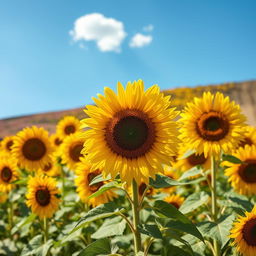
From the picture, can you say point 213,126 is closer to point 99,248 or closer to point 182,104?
point 99,248

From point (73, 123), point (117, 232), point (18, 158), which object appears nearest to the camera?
point (117, 232)

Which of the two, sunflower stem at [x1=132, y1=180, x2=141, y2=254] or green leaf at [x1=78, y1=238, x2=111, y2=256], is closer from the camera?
sunflower stem at [x1=132, y1=180, x2=141, y2=254]

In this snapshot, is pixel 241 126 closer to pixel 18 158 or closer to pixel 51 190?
pixel 51 190

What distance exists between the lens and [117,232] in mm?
3084

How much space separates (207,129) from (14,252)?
355 cm

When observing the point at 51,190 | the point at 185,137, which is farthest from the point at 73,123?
the point at 185,137

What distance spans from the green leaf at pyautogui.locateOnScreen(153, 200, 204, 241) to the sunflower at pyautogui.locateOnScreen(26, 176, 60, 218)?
7.75 ft

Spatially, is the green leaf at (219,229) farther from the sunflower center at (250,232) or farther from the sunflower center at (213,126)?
the sunflower center at (213,126)

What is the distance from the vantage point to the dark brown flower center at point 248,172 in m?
4.70

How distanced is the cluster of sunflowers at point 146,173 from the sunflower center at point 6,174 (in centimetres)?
2

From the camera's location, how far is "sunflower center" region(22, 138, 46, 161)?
240 inches

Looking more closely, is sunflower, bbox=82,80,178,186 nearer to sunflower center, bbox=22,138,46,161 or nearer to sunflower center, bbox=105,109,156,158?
sunflower center, bbox=105,109,156,158

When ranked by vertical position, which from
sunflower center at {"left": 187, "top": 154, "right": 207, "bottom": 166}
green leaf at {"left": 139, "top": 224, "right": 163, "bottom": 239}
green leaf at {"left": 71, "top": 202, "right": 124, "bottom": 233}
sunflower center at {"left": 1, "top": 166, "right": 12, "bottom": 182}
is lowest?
green leaf at {"left": 139, "top": 224, "right": 163, "bottom": 239}

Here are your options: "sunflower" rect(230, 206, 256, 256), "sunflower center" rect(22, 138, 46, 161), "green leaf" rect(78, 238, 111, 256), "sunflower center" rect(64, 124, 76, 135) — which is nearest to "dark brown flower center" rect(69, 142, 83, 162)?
"sunflower center" rect(22, 138, 46, 161)
